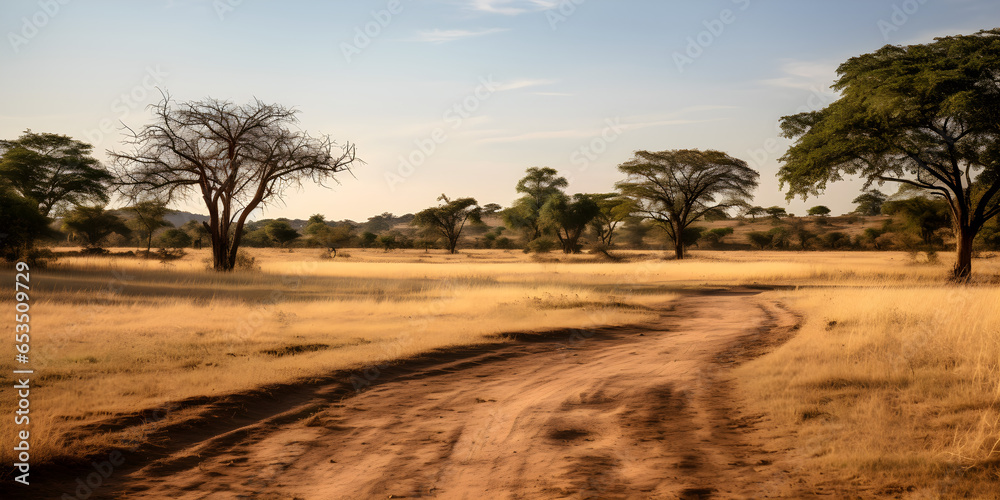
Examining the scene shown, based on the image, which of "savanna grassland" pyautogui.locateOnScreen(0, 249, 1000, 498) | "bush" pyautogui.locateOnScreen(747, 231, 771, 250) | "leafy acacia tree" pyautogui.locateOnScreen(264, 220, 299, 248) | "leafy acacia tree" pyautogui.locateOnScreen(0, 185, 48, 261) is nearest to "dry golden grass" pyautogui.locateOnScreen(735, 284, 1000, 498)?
"savanna grassland" pyautogui.locateOnScreen(0, 249, 1000, 498)

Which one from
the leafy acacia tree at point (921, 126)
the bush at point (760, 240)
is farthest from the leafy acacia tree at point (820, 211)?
the leafy acacia tree at point (921, 126)

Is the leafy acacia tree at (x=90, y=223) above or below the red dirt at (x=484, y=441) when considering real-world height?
above

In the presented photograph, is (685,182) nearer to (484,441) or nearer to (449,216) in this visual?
(449,216)

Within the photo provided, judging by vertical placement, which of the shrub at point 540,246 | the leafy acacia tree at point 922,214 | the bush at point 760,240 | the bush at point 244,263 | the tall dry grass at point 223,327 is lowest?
the tall dry grass at point 223,327

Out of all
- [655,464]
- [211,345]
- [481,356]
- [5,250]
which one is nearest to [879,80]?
[481,356]

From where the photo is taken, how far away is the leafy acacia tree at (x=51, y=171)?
32.1m

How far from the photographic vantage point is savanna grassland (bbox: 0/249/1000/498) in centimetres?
498

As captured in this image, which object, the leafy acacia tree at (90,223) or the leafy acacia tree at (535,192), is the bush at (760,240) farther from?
the leafy acacia tree at (90,223)

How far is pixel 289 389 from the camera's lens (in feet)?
24.9

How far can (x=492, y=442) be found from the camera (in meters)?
5.54

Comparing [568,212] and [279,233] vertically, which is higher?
[568,212]

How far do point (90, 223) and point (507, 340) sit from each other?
53.4 metres

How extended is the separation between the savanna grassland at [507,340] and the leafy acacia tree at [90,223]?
34453mm

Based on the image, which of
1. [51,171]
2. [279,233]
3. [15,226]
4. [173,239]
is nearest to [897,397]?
[15,226]
